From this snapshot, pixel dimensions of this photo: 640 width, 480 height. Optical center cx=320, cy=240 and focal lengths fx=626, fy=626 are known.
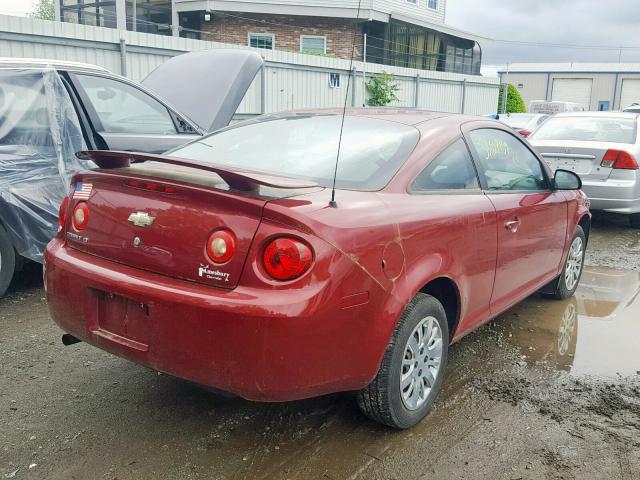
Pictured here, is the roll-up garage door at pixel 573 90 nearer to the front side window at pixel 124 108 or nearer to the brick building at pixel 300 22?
the brick building at pixel 300 22

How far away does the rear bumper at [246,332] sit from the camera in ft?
7.82

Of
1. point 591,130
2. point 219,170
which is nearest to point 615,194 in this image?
point 591,130

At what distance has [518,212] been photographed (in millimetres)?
3822

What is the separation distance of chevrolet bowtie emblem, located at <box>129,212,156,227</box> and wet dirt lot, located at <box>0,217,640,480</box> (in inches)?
40.5

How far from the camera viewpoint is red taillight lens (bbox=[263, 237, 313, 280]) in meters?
2.41

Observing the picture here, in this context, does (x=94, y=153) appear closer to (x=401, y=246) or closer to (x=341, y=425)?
(x=401, y=246)

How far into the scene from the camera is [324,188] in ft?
9.20

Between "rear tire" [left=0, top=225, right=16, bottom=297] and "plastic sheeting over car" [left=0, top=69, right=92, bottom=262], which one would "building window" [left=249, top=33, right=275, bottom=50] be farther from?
"rear tire" [left=0, top=225, right=16, bottom=297]

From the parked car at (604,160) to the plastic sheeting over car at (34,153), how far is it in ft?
18.9

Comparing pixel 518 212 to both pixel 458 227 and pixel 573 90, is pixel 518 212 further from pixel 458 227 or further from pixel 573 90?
pixel 573 90

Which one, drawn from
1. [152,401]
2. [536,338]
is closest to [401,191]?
[152,401]

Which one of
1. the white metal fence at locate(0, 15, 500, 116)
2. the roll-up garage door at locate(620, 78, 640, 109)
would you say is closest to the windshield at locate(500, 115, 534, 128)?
the white metal fence at locate(0, 15, 500, 116)

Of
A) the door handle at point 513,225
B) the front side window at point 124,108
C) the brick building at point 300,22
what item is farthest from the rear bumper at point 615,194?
the brick building at point 300,22

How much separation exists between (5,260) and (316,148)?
2745 millimetres
